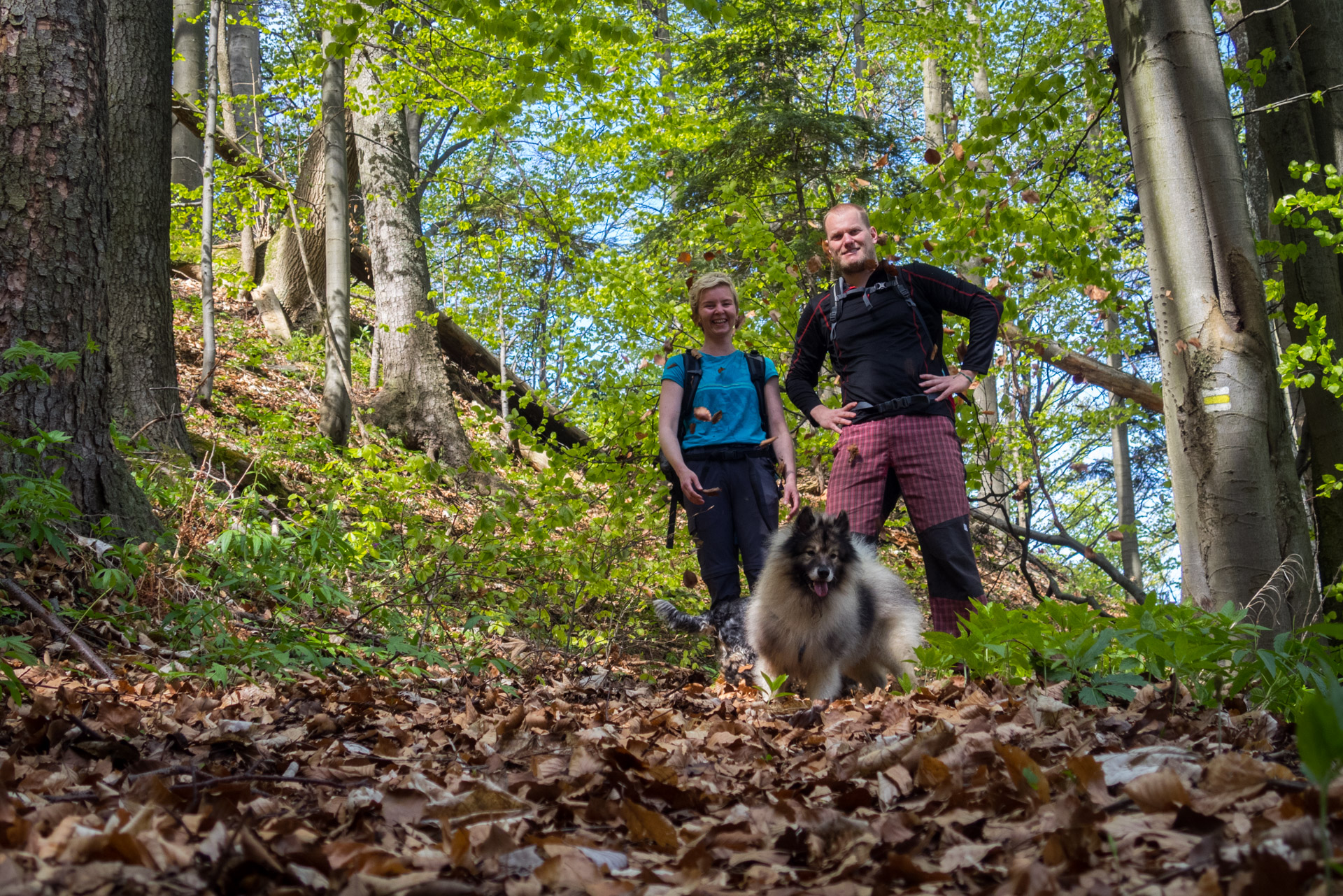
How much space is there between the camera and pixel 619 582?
5992mm

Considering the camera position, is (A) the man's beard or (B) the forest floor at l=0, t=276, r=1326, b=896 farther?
(A) the man's beard

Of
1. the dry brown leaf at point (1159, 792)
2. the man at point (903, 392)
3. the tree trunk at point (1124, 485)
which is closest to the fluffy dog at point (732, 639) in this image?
the man at point (903, 392)

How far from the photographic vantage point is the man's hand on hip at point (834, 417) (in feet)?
15.1

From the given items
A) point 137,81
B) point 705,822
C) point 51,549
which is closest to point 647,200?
point 137,81

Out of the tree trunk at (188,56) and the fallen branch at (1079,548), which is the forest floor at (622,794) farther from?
the tree trunk at (188,56)

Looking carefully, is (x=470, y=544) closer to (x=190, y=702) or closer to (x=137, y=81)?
(x=190, y=702)

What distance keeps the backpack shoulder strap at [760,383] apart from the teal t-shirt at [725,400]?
0.5 inches

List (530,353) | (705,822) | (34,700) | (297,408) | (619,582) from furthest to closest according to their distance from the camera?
(530,353) < (297,408) < (619,582) < (34,700) < (705,822)

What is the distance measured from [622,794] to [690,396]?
317cm

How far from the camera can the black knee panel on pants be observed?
444 centimetres

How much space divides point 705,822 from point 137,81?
7.18m

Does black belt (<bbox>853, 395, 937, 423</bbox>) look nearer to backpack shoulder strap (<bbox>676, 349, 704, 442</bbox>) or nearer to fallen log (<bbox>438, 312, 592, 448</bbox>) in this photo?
backpack shoulder strap (<bbox>676, 349, 704, 442</bbox>)

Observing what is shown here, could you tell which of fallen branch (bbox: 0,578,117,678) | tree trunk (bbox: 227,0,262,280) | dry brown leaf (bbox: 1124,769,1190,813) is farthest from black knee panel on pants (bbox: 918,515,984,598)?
tree trunk (bbox: 227,0,262,280)

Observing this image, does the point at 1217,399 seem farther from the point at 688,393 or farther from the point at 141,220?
the point at 141,220
